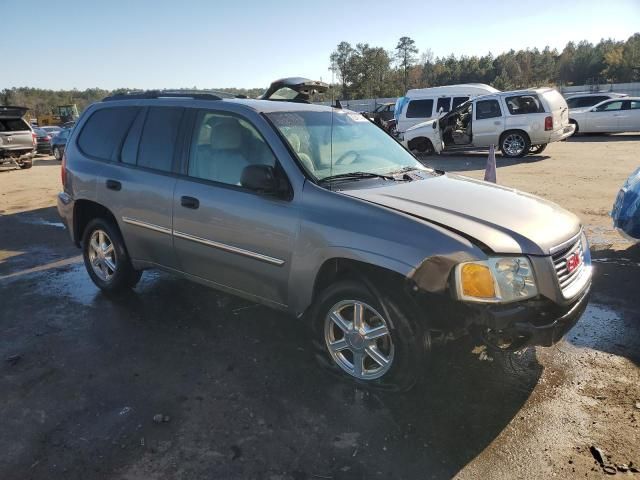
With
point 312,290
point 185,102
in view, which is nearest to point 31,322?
point 185,102

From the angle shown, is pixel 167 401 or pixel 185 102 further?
pixel 185 102

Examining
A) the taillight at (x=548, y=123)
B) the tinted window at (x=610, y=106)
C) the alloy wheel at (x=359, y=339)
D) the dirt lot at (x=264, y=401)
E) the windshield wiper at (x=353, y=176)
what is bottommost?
the dirt lot at (x=264, y=401)

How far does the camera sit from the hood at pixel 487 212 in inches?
111

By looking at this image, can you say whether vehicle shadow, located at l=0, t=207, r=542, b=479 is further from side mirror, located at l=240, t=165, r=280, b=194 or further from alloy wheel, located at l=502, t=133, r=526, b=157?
alloy wheel, located at l=502, t=133, r=526, b=157

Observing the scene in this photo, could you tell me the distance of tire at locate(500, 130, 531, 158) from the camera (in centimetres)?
1458

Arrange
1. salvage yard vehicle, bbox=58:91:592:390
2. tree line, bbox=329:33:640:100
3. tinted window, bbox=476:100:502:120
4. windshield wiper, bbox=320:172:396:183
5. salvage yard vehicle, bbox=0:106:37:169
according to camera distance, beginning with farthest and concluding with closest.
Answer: tree line, bbox=329:33:640:100 < salvage yard vehicle, bbox=0:106:37:169 < tinted window, bbox=476:100:502:120 < windshield wiper, bbox=320:172:396:183 < salvage yard vehicle, bbox=58:91:592:390

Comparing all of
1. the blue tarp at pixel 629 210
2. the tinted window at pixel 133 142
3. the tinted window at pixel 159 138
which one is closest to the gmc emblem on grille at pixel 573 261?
the blue tarp at pixel 629 210

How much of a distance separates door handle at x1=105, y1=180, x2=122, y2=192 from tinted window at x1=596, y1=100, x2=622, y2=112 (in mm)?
20747

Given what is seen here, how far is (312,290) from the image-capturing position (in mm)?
3332

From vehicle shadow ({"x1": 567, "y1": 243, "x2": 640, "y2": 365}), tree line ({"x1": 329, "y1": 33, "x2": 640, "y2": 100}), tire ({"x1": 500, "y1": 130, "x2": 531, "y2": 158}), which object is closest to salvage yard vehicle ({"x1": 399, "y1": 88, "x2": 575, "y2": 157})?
tire ({"x1": 500, "y1": 130, "x2": 531, "y2": 158})

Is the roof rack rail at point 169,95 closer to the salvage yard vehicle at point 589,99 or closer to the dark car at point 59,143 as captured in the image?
the dark car at point 59,143

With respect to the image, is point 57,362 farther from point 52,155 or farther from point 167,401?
point 52,155

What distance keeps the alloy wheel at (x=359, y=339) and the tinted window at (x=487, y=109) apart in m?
13.1

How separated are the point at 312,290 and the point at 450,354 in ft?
3.78
